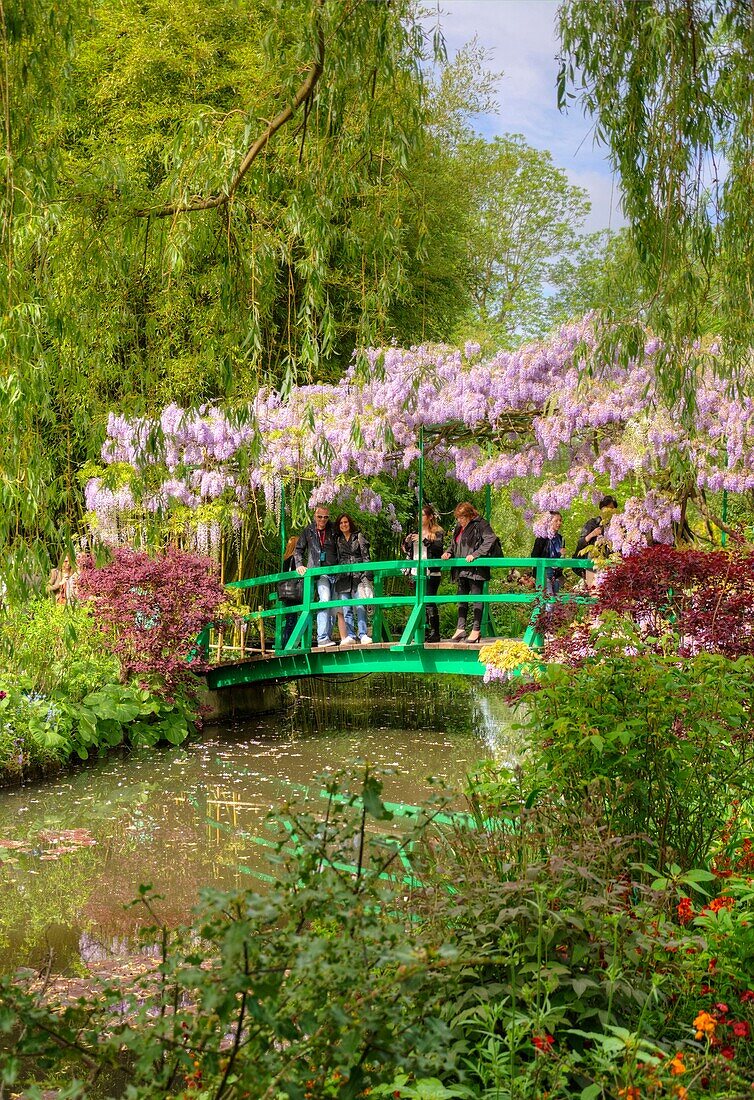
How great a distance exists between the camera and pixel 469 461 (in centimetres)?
1334

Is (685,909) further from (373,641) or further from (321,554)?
(373,641)

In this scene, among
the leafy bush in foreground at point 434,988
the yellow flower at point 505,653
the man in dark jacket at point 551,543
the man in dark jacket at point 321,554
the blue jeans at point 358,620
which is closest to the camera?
the leafy bush in foreground at point 434,988

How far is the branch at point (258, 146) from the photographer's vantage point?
430 centimetres

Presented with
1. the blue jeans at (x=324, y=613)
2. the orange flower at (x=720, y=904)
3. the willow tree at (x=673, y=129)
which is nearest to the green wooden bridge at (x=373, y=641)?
the blue jeans at (x=324, y=613)

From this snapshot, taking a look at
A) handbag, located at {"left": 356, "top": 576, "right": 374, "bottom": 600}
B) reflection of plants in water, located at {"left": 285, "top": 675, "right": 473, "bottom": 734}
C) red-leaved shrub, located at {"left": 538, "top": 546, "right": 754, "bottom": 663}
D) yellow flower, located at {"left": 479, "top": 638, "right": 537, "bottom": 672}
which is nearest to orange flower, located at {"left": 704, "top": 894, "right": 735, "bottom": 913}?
red-leaved shrub, located at {"left": 538, "top": 546, "right": 754, "bottom": 663}

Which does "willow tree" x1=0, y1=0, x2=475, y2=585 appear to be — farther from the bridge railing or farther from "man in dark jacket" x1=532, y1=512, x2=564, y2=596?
"man in dark jacket" x1=532, y1=512, x2=564, y2=596

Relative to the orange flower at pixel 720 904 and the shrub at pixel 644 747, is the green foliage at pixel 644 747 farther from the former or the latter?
the orange flower at pixel 720 904

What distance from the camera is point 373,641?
504 inches

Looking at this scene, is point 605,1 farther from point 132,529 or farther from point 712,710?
point 132,529

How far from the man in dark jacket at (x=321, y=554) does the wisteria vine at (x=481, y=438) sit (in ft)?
2.16

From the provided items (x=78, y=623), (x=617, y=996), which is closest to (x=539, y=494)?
(x=78, y=623)

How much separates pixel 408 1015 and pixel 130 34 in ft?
51.5

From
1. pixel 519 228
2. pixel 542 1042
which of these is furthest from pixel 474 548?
pixel 519 228

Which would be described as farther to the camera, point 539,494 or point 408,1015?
point 539,494
